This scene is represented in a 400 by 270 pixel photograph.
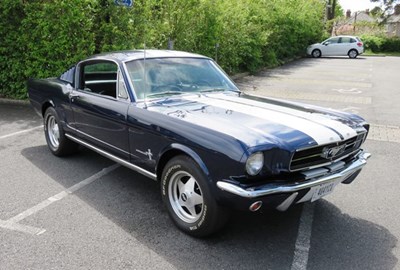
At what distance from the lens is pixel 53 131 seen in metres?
5.62

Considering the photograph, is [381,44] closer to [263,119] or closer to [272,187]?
[263,119]

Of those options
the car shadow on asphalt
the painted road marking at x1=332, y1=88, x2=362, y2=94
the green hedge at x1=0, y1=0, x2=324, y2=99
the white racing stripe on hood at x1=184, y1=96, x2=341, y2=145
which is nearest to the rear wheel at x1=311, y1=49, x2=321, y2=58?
the painted road marking at x1=332, y1=88, x2=362, y2=94

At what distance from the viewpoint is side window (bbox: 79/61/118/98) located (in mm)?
4809

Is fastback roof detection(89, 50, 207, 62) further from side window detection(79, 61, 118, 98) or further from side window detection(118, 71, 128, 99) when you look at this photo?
side window detection(118, 71, 128, 99)

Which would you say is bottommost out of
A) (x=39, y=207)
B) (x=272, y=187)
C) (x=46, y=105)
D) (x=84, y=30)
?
(x=39, y=207)

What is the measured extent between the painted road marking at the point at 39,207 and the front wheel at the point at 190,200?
3.89ft

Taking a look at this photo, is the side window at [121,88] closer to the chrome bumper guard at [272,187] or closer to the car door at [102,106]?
the car door at [102,106]

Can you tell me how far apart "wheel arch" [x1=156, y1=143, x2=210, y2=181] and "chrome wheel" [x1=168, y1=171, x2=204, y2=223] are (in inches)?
7.0

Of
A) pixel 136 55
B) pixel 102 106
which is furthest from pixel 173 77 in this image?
pixel 102 106

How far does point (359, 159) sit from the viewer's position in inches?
147

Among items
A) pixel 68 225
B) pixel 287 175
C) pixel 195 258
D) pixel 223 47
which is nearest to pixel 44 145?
pixel 68 225

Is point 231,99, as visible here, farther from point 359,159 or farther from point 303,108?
point 359,159

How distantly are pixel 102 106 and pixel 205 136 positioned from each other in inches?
65.5

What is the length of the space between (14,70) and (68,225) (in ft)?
22.0
